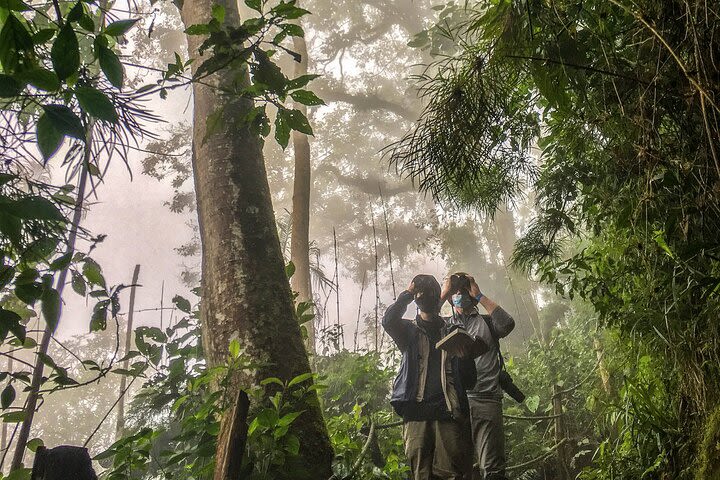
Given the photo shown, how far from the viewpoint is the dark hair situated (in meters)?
3.92

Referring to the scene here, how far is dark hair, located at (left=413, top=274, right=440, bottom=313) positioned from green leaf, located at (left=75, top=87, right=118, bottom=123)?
10.6 feet

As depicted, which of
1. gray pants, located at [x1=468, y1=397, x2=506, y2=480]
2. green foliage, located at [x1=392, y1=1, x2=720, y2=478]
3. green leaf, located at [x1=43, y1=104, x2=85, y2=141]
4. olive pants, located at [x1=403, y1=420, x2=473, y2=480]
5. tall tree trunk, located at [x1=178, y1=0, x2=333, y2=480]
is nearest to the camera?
green leaf, located at [x1=43, y1=104, x2=85, y2=141]

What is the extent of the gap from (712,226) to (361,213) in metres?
23.2

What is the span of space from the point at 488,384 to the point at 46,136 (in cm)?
378

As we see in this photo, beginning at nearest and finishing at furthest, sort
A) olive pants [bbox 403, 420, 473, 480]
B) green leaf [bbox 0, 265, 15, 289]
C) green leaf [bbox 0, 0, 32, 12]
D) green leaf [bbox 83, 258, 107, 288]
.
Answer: green leaf [bbox 0, 0, 32, 12] < green leaf [bbox 0, 265, 15, 289] < green leaf [bbox 83, 258, 107, 288] < olive pants [bbox 403, 420, 473, 480]

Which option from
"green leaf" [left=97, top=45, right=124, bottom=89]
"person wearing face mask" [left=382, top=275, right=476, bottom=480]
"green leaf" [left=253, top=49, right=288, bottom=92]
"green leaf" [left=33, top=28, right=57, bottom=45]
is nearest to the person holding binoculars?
"person wearing face mask" [left=382, top=275, right=476, bottom=480]

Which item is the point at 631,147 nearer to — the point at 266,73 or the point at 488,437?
the point at 266,73

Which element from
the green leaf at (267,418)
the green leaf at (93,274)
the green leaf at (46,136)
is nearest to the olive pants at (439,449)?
the green leaf at (267,418)

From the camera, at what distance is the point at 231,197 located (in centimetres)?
246

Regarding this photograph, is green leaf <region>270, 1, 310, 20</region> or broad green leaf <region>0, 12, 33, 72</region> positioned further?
green leaf <region>270, 1, 310, 20</region>

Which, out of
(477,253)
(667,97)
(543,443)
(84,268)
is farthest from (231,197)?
(477,253)

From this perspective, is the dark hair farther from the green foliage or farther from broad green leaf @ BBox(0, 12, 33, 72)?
broad green leaf @ BBox(0, 12, 33, 72)

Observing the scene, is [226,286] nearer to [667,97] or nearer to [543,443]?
[667,97]

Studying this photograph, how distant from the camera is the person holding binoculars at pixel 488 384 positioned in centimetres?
373
